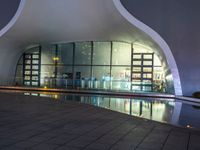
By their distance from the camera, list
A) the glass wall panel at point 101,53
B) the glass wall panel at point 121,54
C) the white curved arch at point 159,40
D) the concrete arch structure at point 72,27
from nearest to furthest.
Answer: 1. the white curved arch at point 159,40
2. the concrete arch structure at point 72,27
3. the glass wall panel at point 121,54
4. the glass wall panel at point 101,53

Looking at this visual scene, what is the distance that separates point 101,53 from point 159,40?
886cm

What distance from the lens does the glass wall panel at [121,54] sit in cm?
2600

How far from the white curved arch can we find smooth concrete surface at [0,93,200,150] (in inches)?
456

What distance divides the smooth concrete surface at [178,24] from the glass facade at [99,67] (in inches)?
188

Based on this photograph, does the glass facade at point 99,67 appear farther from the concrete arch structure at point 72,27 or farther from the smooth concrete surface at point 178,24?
the smooth concrete surface at point 178,24

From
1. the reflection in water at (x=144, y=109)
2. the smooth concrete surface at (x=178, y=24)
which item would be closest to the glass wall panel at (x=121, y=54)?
the smooth concrete surface at (x=178, y=24)

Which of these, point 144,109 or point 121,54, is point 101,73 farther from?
point 144,109

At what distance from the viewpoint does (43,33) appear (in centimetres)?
2466

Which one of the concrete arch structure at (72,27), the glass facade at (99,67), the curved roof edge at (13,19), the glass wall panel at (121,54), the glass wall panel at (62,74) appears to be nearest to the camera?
the concrete arch structure at (72,27)

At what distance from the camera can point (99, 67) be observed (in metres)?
26.9

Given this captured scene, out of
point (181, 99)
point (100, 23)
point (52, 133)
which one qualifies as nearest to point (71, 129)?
point (52, 133)

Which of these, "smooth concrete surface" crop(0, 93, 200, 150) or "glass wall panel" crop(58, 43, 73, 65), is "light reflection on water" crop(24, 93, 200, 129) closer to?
"smooth concrete surface" crop(0, 93, 200, 150)

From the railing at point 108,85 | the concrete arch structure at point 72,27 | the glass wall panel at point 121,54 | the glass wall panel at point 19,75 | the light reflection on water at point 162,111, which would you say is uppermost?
the concrete arch structure at point 72,27

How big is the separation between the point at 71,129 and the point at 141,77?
1962 centimetres
